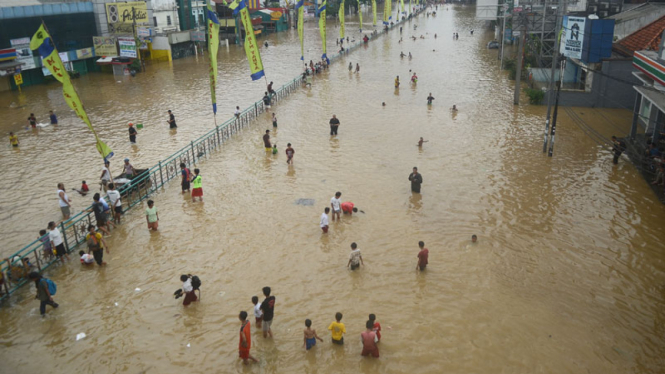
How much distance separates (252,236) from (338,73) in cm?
3272

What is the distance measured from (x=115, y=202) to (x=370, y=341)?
1070 centimetres

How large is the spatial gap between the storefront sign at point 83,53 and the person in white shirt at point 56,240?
37.2 meters

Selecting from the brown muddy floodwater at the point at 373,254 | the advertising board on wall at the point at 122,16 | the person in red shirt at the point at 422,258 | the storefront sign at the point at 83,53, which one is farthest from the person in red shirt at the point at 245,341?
the advertising board on wall at the point at 122,16

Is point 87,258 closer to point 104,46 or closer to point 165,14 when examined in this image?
point 104,46

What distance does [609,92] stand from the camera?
2972cm

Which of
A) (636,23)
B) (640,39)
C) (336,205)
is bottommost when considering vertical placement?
(336,205)

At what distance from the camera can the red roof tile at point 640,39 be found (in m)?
27.3

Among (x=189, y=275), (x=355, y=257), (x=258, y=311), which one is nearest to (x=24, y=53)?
(x=189, y=275)

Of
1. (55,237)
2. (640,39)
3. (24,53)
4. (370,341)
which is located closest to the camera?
(370,341)

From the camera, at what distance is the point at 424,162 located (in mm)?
22188

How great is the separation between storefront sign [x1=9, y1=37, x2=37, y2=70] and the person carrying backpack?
115ft

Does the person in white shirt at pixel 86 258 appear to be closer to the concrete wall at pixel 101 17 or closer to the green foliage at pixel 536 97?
the green foliage at pixel 536 97

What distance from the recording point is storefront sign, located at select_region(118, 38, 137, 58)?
45.8m

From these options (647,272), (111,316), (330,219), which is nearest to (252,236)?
(330,219)
